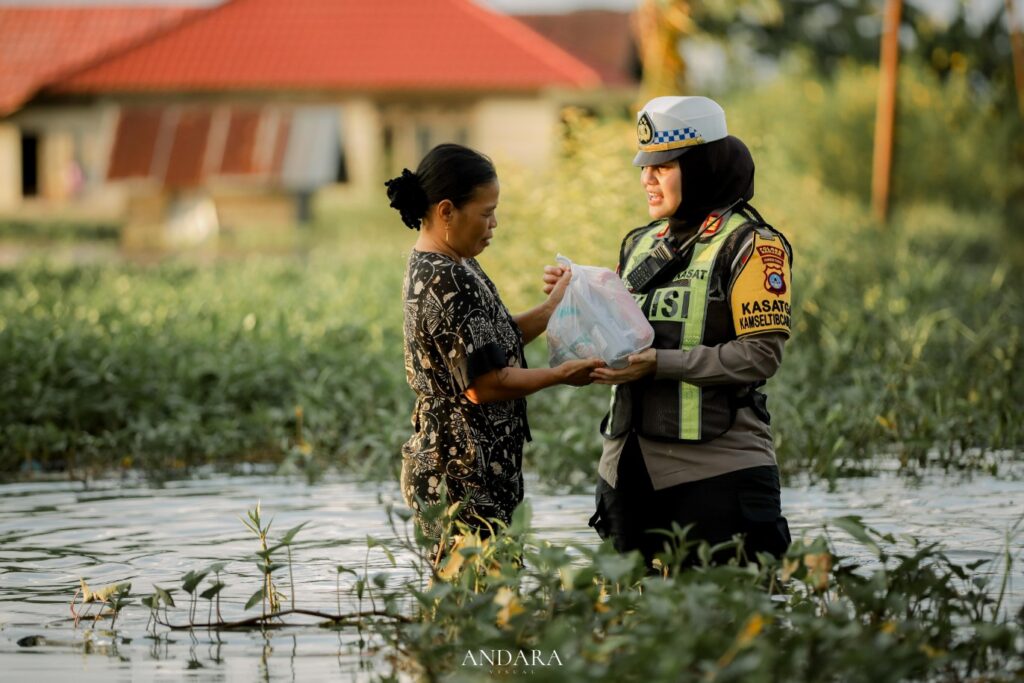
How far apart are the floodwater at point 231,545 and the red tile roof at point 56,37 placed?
3254 centimetres

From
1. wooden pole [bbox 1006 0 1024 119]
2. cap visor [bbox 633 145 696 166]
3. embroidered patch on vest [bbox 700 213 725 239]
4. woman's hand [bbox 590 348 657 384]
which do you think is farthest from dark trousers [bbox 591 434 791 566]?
wooden pole [bbox 1006 0 1024 119]

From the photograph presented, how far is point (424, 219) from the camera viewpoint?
5.77m

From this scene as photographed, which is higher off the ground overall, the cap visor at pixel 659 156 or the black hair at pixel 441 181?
the cap visor at pixel 659 156

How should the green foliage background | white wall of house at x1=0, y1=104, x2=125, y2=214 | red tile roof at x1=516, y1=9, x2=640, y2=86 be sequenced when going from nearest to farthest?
the green foliage background → white wall of house at x1=0, y1=104, x2=125, y2=214 → red tile roof at x1=516, y1=9, x2=640, y2=86

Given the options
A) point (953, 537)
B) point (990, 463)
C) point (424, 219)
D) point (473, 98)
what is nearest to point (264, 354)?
point (990, 463)

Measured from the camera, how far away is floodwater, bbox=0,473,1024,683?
5.84m

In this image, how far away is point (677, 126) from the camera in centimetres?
544

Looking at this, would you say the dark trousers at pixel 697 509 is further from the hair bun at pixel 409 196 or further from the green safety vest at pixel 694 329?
the hair bun at pixel 409 196

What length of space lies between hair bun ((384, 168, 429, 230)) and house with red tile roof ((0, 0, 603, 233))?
33226 mm

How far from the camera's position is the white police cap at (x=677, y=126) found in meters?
5.43

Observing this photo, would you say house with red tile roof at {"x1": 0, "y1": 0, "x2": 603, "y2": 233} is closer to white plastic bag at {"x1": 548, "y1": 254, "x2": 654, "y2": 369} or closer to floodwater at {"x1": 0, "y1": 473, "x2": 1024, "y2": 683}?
floodwater at {"x1": 0, "y1": 473, "x2": 1024, "y2": 683}

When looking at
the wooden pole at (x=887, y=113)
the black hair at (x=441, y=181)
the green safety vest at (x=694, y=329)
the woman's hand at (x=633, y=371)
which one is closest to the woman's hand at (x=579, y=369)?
the woman's hand at (x=633, y=371)

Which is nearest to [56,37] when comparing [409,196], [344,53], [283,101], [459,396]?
[283,101]

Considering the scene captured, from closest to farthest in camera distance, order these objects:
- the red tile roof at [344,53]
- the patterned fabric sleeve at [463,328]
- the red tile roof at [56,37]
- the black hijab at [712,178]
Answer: the black hijab at [712,178]
the patterned fabric sleeve at [463,328]
the red tile roof at [344,53]
the red tile roof at [56,37]
